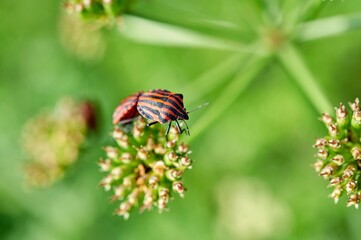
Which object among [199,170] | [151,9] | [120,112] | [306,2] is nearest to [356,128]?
[306,2]

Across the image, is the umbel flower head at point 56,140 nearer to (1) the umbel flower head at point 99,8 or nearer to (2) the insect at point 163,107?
(1) the umbel flower head at point 99,8

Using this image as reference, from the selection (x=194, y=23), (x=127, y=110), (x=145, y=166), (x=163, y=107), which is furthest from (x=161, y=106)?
(x=194, y=23)

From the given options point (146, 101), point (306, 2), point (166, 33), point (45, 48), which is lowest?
point (146, 101)

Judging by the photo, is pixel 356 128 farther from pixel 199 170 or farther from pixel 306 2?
pixel 199 170

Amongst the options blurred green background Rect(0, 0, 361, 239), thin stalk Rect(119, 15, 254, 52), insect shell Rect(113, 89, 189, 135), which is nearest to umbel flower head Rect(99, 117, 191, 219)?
insect shell Rect(113, 89, 189, 135)

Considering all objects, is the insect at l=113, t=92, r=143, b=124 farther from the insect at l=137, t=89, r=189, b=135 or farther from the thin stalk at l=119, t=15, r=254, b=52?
the thin stalk at l=119, t=15, r=254, b=52

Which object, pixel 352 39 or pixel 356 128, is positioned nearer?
pixel 356 128
